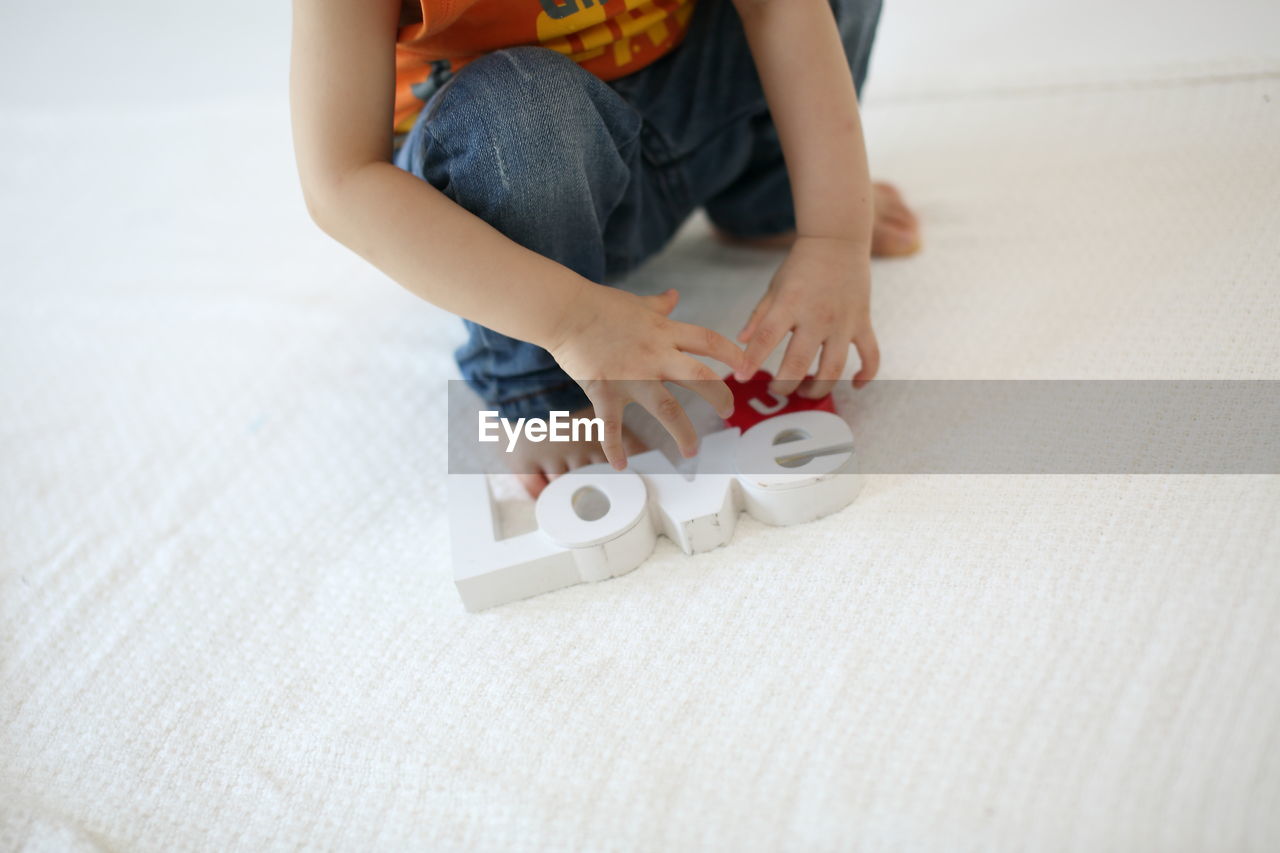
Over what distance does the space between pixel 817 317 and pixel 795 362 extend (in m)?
0.04

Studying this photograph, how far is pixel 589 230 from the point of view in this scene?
57cm

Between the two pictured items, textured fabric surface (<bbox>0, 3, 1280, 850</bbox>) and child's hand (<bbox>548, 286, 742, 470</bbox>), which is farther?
child's hand (<bbox>548, 286, 742, 470</bbox>)

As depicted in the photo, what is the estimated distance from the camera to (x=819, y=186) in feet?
1.92

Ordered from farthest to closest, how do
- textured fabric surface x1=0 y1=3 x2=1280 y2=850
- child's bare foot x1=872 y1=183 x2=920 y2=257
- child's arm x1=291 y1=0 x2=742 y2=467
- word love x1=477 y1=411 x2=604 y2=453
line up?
child's bare foot x1=872 y1=183 x2=920 y2=257 → word love x1=477 y1=411 x2=604 y2=453 → child's arm x1=291 y1=0 x2=742 y2=467 → textured fabric surface x1=0 y1=3 x2=1280 y2=850

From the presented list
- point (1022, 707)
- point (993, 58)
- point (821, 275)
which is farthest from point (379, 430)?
point (993, 58)

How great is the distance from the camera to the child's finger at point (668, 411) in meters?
0.50

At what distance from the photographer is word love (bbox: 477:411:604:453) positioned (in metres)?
0.60

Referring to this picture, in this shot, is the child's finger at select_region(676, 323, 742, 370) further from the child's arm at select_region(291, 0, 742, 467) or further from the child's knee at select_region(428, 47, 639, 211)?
the child's knee at select_region(428, 47, 639, 211)

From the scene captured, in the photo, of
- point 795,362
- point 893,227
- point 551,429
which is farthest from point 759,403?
point 893,227

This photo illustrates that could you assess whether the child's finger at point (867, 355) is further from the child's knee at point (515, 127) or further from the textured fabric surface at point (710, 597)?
the child's knee at point (515, 127)

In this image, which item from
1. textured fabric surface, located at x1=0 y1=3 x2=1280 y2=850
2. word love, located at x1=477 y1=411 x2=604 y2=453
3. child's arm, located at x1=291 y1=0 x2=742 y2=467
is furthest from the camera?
word love, located at x1=477 y1=411 x2=604 y2=453

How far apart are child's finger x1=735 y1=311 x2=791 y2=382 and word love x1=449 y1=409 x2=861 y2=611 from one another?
0.03 m

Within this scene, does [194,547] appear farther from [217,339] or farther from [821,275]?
[821,275]

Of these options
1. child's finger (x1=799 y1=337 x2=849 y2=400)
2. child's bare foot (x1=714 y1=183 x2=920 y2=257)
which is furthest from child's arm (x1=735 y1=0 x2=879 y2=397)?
child's bare foot (x1=714 y1=183 x2=920 y2=257)
